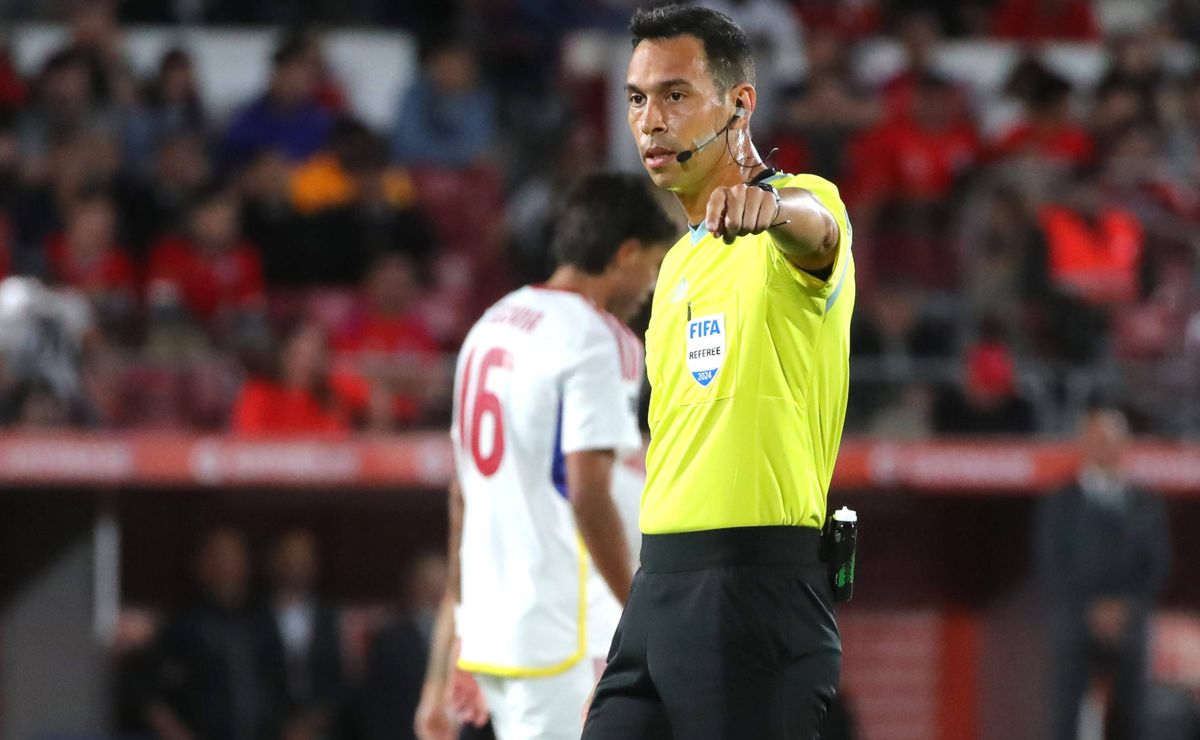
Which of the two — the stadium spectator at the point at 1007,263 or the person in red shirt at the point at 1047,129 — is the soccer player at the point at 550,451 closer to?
the stadium spectator at the point at 1007,263

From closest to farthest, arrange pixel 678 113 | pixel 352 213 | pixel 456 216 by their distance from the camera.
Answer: pixel 678 113 → pixel 352 213 → pixel 456 216

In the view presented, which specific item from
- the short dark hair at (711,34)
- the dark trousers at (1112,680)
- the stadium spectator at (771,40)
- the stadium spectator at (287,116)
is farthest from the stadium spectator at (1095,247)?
the short dark hair at (711,34)

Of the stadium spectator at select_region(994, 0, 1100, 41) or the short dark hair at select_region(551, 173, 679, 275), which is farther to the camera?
the stadium spectator at select_region(994, 0, 1100, 41)

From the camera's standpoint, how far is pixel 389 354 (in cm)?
1026

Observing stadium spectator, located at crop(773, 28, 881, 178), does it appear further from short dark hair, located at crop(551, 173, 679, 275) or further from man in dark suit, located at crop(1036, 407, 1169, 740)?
short dark hair, located at crop(551, 173, 679, 275)

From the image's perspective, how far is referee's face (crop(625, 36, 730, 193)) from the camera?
3688mm

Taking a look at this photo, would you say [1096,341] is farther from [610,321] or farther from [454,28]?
[610,321]

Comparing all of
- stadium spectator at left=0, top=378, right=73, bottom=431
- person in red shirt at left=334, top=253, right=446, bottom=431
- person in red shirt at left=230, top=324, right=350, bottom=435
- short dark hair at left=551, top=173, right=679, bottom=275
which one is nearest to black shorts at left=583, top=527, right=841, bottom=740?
short dark hair at left=551, top=173, right=679, bottom=275

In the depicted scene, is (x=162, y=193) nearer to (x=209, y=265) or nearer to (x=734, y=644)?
(x=209, y=265)

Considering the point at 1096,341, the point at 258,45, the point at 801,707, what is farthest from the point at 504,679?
the point at 258,45

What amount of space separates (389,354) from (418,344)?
0.29 meters

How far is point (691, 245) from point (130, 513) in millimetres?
7125

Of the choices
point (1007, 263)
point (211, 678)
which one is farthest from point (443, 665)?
point (1007, 263)

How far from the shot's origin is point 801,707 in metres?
3.56
